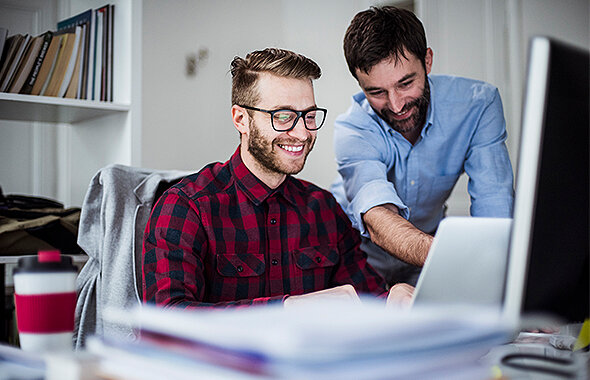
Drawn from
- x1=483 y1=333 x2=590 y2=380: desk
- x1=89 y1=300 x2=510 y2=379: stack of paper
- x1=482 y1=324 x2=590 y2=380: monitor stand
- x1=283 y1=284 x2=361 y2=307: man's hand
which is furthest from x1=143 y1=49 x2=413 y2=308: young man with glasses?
x1=89 y1=300 x2=510 y2=379: stack of paper

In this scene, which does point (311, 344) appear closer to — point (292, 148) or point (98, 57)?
point (292, 148)

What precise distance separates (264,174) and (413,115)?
57 cm

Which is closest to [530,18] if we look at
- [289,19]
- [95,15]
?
[289,19]

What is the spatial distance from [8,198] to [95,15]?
701 millimetres

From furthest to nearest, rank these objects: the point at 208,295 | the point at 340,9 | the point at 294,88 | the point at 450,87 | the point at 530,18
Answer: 1. the point at 340,9
2. the point at 530,18
3. the point at 450,87
4. the point at 294,88
5. the point at 208,295

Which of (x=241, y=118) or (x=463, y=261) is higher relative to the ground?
(x=241, y=118)

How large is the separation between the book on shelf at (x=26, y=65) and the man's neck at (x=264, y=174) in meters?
0.86

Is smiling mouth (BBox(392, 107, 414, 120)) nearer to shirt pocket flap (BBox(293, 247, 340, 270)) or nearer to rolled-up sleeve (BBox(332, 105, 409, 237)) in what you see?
rolled-up sleeve (BBox(332, 105, 409, 237))

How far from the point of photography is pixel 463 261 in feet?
2.76

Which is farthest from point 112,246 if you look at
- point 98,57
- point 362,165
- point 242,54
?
point 242,54

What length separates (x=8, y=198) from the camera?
202 centimetres

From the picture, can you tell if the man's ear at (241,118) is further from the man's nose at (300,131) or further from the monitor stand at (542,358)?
the monitor stand at (542,358)

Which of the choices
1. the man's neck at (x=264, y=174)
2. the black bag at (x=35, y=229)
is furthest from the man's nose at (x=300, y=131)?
the black bag at (x=35, y=229)

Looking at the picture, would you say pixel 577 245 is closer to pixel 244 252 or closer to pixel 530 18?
pixel 244 252
